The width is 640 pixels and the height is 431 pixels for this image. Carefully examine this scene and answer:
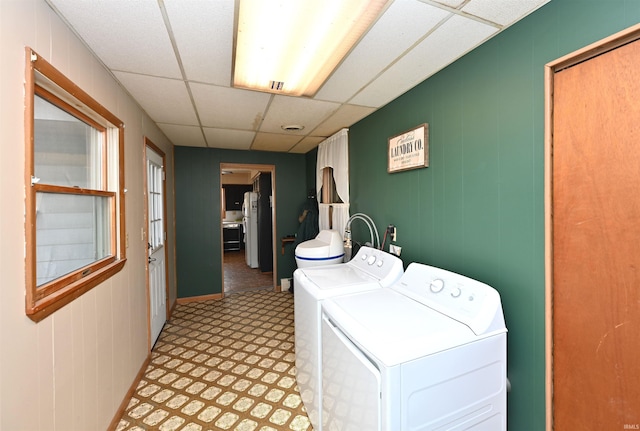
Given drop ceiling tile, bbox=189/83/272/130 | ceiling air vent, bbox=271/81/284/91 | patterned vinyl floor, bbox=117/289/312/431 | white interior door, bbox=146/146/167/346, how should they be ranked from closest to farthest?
patterned vinyl floor, bbox=117/289/312/431
ceiling air vent, bbox=271/81/284/91
drop ceiling tile, bbox=189/83/272/130
white interior door, bbox=146/146/167/346

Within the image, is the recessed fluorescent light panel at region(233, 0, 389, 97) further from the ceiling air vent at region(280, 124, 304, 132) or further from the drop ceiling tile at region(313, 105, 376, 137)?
the ceiling air vent at region(280, 124, 304, 132)

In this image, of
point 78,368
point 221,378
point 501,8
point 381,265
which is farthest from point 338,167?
point 78,368

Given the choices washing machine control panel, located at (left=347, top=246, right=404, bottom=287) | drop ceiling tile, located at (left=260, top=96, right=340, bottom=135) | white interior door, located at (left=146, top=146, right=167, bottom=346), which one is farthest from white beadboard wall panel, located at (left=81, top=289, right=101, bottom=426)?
drop ceiling tile, located at (left=260, top=96, right=340, bottom=135)

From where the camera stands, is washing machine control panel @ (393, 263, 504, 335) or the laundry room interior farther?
washing machine control panel @ (393, 263, 504, 335)

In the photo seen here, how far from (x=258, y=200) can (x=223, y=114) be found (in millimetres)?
3188

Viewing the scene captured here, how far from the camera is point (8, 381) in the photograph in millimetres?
892

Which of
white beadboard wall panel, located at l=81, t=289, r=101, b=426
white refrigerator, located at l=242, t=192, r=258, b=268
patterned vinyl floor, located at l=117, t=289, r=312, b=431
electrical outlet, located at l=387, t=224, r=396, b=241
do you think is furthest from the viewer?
white refrigerator, located at l=242, t=192, r=258, b=268

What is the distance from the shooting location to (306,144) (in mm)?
3809

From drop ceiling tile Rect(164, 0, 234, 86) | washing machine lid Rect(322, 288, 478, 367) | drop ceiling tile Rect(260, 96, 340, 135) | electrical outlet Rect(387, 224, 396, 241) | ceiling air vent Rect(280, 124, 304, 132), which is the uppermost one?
ceiling air vent Rect(280, 124, 304, 132)

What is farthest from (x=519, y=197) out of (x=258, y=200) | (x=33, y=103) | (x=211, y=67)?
(x=258, y=200)

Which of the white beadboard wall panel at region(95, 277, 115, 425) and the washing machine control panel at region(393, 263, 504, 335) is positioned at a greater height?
the washing machine control panel at region(393, 263, 504, 335)

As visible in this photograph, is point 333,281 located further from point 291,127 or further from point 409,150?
point 291,127

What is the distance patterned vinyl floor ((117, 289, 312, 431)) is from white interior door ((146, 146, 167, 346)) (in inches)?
8.8

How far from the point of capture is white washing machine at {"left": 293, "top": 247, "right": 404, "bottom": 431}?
5.27 feet
